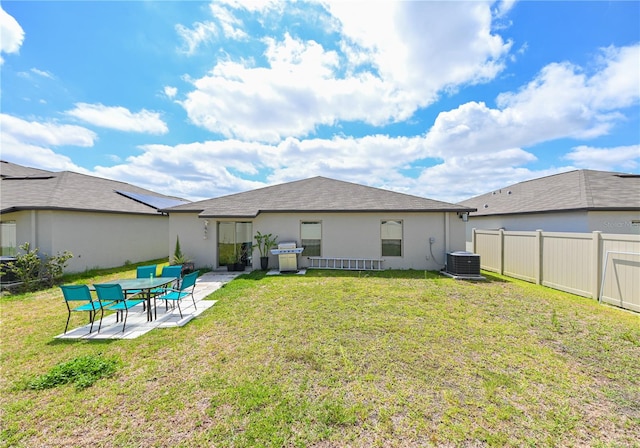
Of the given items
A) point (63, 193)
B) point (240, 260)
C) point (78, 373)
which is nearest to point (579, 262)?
point (78, 373)

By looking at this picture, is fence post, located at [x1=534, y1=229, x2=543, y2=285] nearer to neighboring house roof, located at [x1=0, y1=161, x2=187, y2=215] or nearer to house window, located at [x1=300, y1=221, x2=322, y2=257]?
house window, located at [x1=300, y1=221, x2=322, y2=257]

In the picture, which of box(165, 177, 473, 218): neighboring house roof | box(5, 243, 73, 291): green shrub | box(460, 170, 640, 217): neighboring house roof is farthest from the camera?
box(165, 177, 473, 218): neighboring house roof

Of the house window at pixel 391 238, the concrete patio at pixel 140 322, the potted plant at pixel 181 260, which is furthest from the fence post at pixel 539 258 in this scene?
the potted plant at pixel 181 260

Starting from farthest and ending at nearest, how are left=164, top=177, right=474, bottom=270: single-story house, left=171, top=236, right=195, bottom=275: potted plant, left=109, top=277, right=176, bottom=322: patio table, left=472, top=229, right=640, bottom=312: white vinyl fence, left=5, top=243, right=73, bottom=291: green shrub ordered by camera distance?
left=164, top=177, right=474, bottom=270: single-story house
left=171, top=236, right=195, bottom=275: potted plant
left=5, top=243, right=73, bottom=291: green shrub
left=472, top=229, right=640, bottom=312: white vinyl fence
left=109, top=277, right=176, bottom=322: patio table

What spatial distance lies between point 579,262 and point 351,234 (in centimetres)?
752

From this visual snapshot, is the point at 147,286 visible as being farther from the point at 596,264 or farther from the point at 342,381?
the point at 596,264

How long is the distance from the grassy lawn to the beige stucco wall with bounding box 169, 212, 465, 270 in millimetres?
5143

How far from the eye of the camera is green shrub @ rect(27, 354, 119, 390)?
3.26m

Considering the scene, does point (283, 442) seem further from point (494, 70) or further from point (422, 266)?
point (494, 70)

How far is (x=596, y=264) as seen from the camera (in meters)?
6.77

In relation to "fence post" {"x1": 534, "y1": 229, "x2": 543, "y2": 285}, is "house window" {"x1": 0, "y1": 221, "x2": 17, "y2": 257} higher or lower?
higher

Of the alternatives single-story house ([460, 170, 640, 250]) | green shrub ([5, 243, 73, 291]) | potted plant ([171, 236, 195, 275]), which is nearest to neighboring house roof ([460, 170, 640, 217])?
single-story house ([460, 170, 640, 250])

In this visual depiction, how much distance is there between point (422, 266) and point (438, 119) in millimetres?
8097

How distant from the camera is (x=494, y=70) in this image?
1020 centimetres
